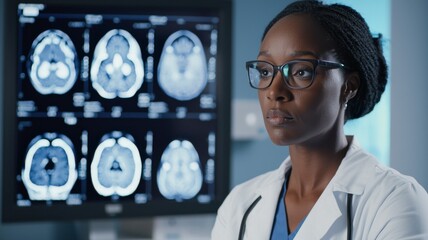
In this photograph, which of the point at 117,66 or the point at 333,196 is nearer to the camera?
the point at 333,196

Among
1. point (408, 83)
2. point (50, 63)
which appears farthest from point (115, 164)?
point (408, 83)

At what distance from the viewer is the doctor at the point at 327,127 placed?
793mm

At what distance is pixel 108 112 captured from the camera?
123 cm

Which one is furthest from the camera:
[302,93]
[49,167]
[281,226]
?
[49,167]

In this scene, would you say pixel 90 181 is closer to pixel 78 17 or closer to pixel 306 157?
pixel 78 17

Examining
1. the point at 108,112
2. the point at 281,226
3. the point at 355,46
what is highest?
the point at 355,46

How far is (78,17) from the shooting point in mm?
1226

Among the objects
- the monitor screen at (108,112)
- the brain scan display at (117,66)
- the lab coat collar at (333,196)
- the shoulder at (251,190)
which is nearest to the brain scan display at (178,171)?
the monitor screen at (108,112)

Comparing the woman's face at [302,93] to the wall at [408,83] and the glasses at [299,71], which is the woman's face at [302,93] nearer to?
the glasses at [299,71]

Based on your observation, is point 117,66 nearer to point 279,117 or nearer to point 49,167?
point 49,167

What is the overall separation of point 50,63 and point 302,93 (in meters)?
0.59

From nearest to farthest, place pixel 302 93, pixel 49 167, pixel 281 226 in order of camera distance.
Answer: pixel 302 93
pixel 281 226
pixel 49 167

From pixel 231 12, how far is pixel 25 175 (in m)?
0.51

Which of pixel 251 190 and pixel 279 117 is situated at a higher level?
pixel 279 117
